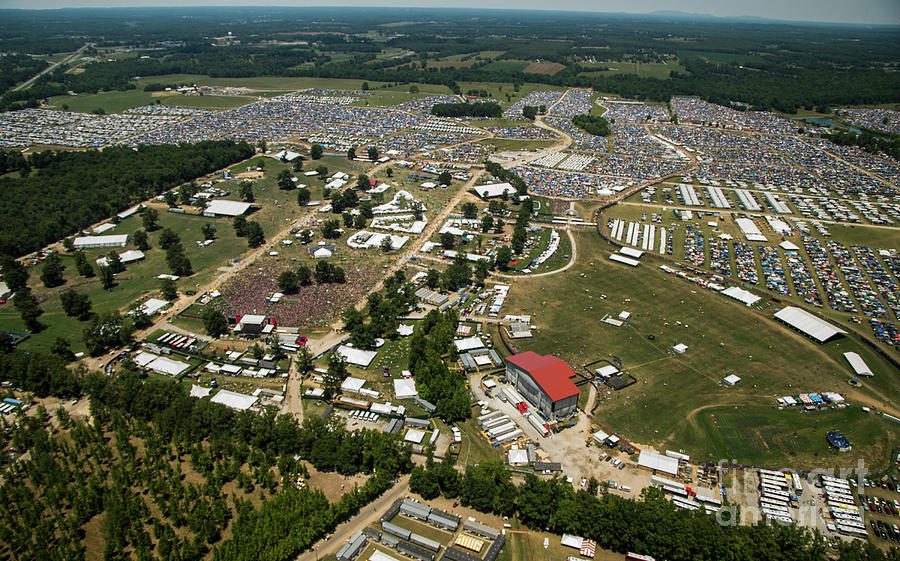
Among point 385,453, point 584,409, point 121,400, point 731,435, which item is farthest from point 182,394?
point 731,435

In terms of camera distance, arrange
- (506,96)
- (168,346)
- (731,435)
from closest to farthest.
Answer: (731,435), (168,346), (506,96)

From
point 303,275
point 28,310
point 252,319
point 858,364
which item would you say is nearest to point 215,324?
point 252,319

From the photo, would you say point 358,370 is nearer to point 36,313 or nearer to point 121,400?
point 121,400

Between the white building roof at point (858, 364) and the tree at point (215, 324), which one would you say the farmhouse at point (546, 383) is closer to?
the white building roof at point (858, 364)

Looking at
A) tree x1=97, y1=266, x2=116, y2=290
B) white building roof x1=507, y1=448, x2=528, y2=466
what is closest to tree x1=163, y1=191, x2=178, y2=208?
tree x1=97, y1=266, x2=116, y2=290

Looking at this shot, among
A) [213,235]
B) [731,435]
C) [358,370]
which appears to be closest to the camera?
[731,435]

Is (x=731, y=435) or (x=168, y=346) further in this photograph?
(x=168, y=346)

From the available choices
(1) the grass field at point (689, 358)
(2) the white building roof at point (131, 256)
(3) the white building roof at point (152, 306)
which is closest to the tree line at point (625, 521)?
(1) the grass field at point (689, 358)
